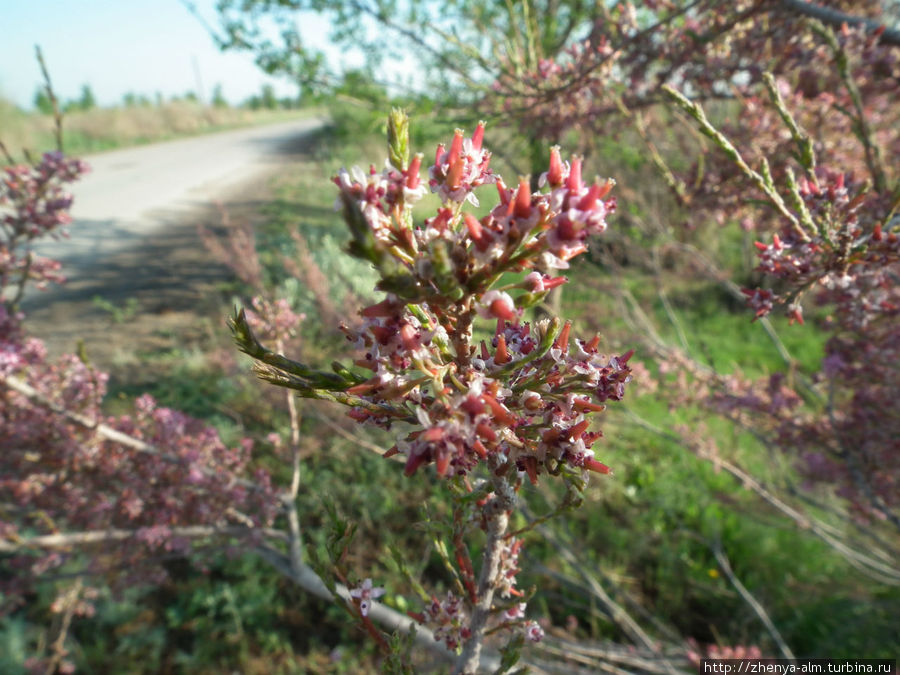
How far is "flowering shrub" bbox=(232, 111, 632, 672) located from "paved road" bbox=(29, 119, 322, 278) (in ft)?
39.6

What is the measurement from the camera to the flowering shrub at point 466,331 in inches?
30.5

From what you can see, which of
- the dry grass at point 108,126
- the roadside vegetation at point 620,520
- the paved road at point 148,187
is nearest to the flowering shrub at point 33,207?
the roadside vegetation at point 620,520

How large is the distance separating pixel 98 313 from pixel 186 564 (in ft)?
21.2

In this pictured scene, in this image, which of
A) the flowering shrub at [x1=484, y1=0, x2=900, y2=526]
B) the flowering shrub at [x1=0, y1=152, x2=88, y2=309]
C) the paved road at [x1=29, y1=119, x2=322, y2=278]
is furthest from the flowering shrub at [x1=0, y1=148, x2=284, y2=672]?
the paved road at [x1=29, y1=119, x2=322, y2=278]

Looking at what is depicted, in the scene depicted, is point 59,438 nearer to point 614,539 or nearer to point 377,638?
point 377,638

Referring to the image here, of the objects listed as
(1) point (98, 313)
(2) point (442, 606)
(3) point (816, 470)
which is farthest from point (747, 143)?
(1) point (98, 313)

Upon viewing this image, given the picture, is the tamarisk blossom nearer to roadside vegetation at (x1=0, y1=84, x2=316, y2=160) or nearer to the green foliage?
roadside vegetation at (x1=0, y1=84, x2=316, y2=160)

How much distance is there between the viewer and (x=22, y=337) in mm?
2973

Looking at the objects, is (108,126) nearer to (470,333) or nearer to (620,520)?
(620,520)

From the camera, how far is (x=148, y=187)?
53.7 ft

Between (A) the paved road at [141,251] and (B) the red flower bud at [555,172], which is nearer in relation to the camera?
(B) the red flower bud at [555,172]

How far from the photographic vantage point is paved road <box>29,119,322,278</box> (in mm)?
11745

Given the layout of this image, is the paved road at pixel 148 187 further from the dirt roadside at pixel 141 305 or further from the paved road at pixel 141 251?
the dirt roadside at pixel 141 305

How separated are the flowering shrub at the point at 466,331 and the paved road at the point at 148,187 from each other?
12077 mm
